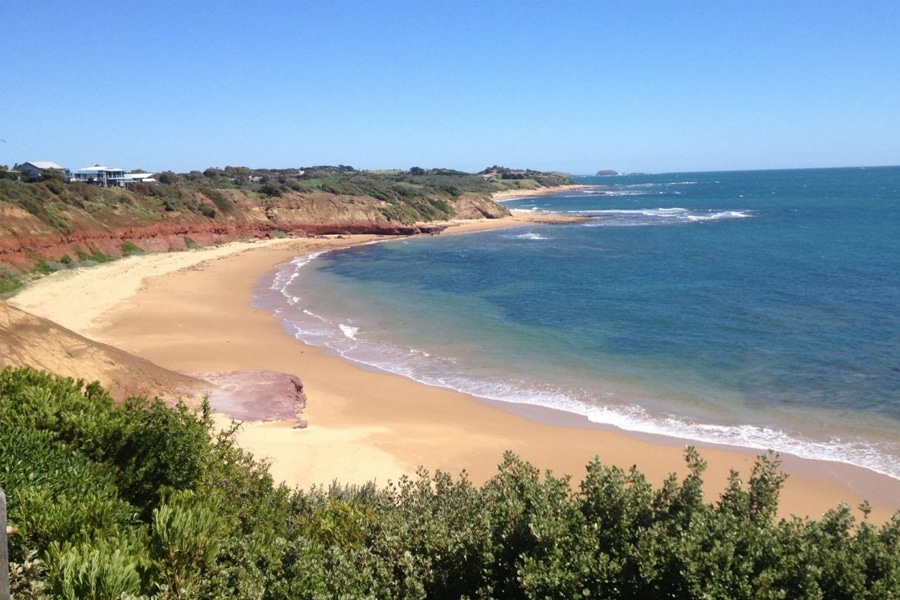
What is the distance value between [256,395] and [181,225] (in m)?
40.2

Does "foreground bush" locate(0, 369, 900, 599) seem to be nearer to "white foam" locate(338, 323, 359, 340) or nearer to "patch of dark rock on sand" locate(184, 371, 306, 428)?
"patch of dark rock on sand" locate(184, 371, 306, 428)

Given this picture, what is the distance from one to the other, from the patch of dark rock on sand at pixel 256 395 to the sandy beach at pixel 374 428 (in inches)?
15.7

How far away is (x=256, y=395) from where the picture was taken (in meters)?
18.4

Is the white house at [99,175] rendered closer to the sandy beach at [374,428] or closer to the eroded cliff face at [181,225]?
the eroded cliff face at [181,225]

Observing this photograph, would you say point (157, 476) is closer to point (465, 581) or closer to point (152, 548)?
point (152, 548)

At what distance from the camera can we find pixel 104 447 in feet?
26.7

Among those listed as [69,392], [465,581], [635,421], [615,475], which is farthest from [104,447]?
[635,421]

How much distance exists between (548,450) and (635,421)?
3111 millimetres

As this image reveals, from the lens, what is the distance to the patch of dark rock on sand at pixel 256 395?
679 inches

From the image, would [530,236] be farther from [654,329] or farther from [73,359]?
[73,359]

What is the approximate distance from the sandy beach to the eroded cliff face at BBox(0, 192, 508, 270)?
877 centimetres

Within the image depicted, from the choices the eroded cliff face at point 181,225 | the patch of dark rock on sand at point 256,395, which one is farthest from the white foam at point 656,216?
the patch of dark rock on sand at point 256,395

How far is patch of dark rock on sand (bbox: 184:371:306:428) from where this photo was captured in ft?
56.5

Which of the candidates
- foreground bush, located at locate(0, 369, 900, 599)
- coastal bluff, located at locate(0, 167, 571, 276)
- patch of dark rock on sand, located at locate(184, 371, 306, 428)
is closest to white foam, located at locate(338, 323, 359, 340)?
patch of dark rock on sand, located at locate(184, 371, 306, 428)
